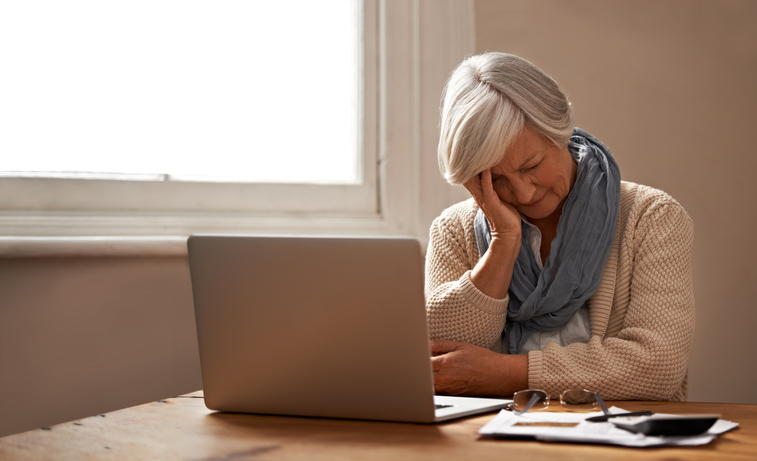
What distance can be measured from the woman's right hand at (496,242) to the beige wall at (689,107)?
0.90 metres

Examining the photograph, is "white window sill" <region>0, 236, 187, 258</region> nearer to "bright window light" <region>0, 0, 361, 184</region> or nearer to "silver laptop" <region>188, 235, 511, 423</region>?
"bright window light" <region>0, 0, 361, 184</region>

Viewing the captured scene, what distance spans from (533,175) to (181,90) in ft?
3.69

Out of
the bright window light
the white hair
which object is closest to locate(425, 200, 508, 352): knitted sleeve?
the white hair

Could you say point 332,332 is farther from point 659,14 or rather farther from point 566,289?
point 659,14

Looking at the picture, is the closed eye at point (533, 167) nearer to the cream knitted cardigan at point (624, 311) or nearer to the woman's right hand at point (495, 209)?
the woman's right hand at point (495, 209)

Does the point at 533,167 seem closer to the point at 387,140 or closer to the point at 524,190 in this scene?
the point at 524,190

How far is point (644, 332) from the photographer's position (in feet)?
3.87

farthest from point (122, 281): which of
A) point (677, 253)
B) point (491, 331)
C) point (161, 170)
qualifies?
point (677, 253)

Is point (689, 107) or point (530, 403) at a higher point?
point (689, 107)

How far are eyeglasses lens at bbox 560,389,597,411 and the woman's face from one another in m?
0.53

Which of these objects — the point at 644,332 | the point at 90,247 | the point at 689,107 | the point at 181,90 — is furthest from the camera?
the point at 689,107

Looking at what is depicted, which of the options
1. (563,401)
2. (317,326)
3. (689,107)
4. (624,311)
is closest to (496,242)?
(624,311)

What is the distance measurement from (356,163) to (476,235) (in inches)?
27.8

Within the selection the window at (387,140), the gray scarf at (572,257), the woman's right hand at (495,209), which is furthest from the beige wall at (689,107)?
the woman's right hand at (495,209)
